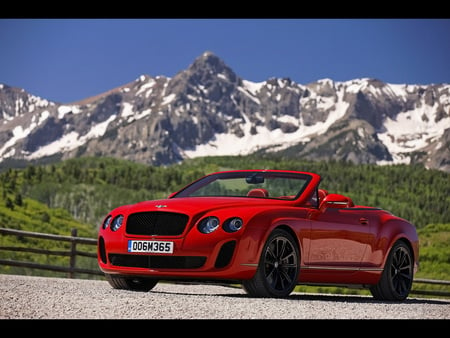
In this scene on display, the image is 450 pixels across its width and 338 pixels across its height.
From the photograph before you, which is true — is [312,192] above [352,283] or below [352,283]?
above

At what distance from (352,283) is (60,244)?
7902 centimetres

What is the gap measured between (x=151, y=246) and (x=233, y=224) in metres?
0.97

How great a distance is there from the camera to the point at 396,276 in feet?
33.7

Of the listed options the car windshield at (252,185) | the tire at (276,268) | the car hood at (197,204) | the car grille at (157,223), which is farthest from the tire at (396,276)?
the car grille at (157,223)

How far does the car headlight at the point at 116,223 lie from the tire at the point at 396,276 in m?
3.59

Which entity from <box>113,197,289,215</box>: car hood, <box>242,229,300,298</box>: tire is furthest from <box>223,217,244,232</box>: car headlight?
<box>242,229,300,298</box>: tire

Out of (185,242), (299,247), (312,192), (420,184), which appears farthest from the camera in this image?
(420,184)

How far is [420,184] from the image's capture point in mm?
190000

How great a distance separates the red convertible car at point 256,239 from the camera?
8.03m

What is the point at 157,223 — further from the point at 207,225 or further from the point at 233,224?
the point at 233,224

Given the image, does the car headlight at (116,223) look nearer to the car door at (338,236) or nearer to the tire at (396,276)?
the car door at (338,236)

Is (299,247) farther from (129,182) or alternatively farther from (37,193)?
(129,182)
